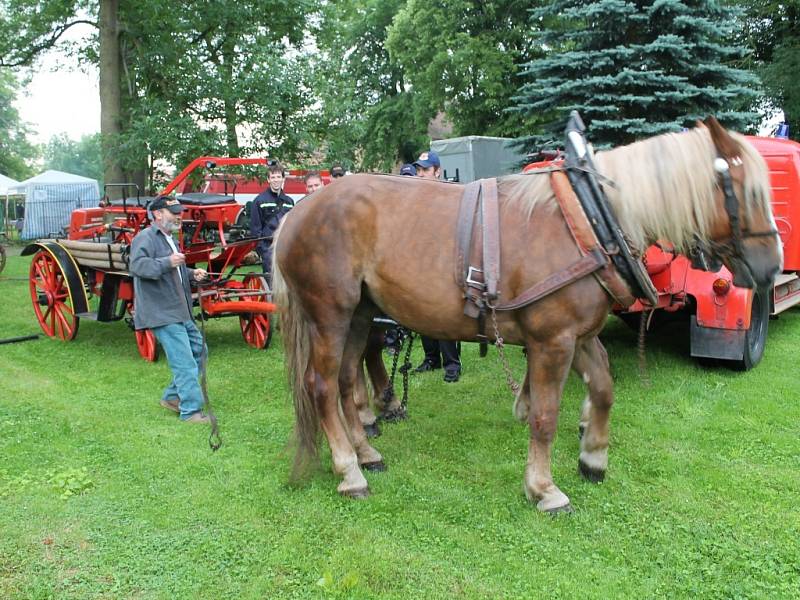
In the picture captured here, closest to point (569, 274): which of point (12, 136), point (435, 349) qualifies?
point (435, 349)

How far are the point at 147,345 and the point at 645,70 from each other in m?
7.31

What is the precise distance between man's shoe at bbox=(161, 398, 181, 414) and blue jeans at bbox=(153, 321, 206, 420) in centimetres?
18

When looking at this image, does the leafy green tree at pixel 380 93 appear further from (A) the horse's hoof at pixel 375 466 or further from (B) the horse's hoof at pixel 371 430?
(A) the horse's hoof at pixel 375 466

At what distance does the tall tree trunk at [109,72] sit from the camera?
13641 millimetres

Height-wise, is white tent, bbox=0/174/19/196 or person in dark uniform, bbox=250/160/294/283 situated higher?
white tent, bbox=0/174/19/196

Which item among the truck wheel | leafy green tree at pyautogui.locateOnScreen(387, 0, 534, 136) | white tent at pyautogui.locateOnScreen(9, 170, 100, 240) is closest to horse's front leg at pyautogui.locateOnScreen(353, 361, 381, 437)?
the truck wheel

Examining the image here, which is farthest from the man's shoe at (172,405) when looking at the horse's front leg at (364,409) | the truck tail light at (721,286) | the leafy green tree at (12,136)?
the leafy green tree at (12,136)

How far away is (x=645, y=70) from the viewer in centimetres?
902

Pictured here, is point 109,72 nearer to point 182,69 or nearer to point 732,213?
point 182,69

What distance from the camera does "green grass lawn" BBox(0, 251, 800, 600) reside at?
2.90m

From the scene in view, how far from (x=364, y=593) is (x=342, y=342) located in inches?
55.6

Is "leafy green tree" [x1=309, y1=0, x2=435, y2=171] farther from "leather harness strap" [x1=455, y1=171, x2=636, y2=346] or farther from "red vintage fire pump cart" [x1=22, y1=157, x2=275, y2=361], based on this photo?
"leather harness strap" [x1=455, y1=171, x2=636, y2=346]

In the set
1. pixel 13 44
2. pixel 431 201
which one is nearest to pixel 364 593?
pixel 431 201

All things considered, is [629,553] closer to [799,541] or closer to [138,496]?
[799,541]
